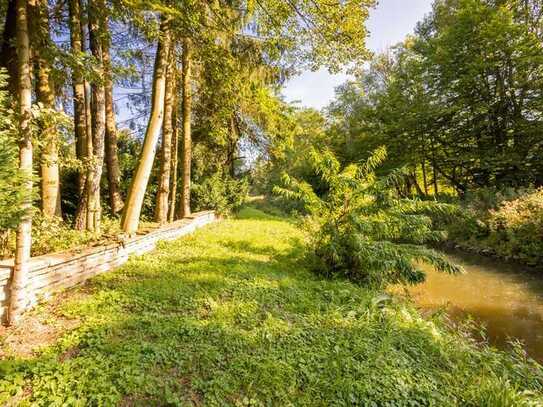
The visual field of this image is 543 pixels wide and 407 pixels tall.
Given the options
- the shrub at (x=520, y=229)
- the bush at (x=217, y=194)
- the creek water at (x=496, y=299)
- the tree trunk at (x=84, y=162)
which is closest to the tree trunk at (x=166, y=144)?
the tree trunk at (x=84, y=162)

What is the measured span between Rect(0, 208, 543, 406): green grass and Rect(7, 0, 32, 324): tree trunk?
48 centimetres

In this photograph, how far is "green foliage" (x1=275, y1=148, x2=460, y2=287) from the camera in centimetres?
540

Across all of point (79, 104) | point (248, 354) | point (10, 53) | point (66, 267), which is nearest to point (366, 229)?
point (248, 354)

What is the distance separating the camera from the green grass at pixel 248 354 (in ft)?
7.92

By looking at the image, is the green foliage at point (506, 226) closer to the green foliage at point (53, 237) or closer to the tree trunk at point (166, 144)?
the tree trunk at point (166, 144)

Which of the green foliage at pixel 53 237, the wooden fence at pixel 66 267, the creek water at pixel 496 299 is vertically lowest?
the creek water at pixel 496 299

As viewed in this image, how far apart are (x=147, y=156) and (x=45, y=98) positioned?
2.01m

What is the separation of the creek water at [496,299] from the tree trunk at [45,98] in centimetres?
692

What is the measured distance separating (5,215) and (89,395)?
1.93 meters

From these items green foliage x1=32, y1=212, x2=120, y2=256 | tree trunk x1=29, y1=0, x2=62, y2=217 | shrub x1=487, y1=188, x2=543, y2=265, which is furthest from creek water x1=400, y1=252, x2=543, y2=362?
tree trunk x1=29, y1=0, x2=62, y2=217

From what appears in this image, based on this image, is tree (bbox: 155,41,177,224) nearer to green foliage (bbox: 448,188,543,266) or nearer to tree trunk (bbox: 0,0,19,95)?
tree trunk (bbox: 0,0,19,95)

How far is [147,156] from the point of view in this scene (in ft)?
21.5

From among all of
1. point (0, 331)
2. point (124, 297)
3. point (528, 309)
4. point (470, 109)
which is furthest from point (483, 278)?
point (470, 109)

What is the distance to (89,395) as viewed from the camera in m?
2.23
